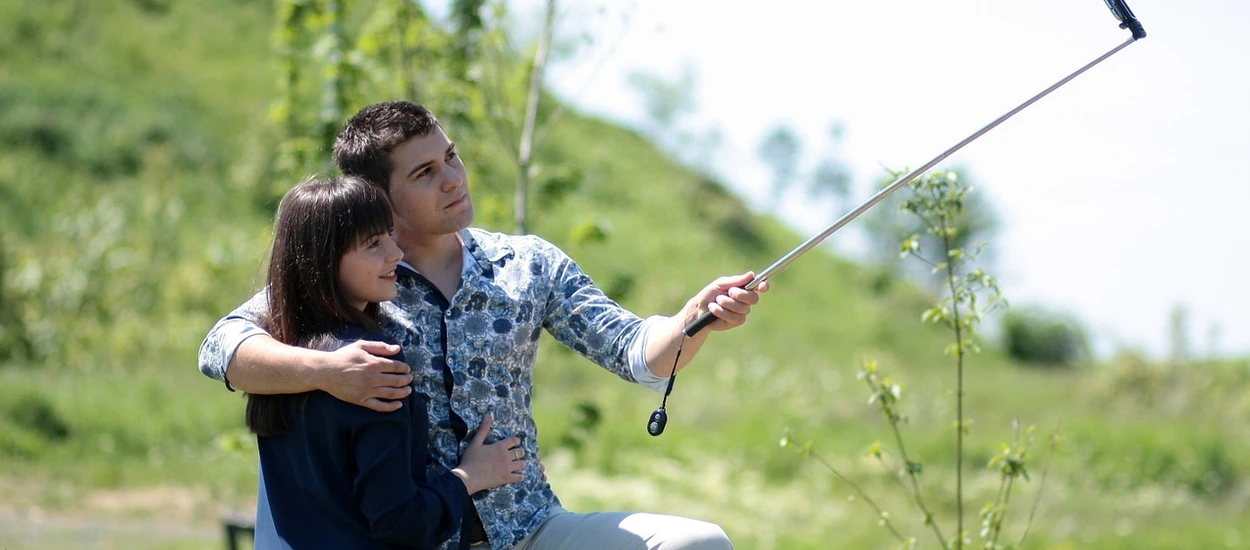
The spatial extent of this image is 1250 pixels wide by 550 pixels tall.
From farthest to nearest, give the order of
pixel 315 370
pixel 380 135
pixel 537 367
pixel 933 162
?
pixel 537 367, pixel 380 135, pixel 933 162, pixel 315 370

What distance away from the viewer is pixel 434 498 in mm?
2281

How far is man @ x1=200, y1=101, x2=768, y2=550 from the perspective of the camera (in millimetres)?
2498

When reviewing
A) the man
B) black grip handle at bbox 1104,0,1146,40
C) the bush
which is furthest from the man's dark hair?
the bush

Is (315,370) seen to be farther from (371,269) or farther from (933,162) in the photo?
(933,162)

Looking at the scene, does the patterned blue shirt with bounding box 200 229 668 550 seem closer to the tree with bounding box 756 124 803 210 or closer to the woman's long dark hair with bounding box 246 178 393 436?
the woman's long dark hair with bounding box 246 178 393 436

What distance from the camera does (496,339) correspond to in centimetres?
260

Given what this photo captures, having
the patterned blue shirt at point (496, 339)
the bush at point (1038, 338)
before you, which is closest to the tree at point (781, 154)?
the bush at point (1038, 338)

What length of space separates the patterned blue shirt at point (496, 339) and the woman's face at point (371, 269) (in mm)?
183

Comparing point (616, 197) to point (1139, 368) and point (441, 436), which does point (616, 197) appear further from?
point (441, 436)

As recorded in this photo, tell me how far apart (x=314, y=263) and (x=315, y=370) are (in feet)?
0.73

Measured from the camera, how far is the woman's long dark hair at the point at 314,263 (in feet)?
7.65

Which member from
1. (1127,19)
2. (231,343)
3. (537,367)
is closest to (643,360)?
(231,343)

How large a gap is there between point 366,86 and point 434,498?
3724 mm

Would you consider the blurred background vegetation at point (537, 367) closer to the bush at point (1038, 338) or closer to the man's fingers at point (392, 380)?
the man's fingers at point (392, 380)
